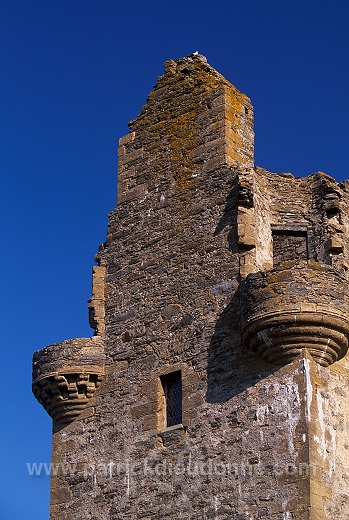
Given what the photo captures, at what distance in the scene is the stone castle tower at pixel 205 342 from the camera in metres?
16.2

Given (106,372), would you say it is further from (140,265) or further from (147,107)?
(147,107)

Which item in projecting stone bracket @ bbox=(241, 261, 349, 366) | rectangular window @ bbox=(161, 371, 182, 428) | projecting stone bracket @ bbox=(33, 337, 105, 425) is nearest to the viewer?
projecting stone bracket @ bbox=(241, 261, 349, 366)

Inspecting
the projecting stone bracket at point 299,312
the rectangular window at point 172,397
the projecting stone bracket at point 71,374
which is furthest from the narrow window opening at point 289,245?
the projecting stone bracket at point 71,374

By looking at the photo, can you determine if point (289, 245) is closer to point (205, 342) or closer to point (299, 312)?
point (205, 342)

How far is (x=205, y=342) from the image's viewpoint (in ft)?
57.7

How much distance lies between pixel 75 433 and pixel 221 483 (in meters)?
3.24

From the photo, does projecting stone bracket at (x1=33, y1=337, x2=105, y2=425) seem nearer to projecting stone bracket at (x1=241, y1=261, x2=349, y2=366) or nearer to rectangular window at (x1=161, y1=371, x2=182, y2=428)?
rectangular window at (x1=161, y1=371, x2=182, y2=428)

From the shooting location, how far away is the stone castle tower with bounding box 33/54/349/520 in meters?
16.2

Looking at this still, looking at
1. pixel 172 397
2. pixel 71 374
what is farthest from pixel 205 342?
pixel 71 374

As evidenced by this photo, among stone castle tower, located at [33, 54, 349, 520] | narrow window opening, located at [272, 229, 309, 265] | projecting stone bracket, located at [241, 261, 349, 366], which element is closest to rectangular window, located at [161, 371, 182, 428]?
stone castle tower, located at [33, 54, 349, 520]

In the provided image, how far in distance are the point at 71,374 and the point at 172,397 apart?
183cm

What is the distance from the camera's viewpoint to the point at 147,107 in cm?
2052

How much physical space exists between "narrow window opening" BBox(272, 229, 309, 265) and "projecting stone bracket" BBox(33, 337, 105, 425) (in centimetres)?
302

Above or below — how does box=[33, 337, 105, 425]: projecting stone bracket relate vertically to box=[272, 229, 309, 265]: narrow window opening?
below
